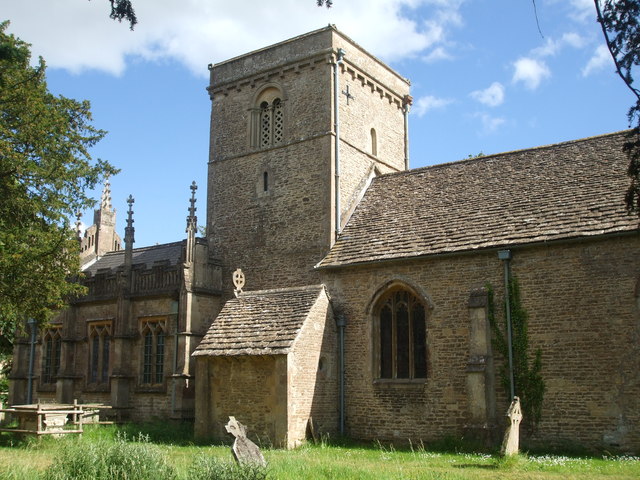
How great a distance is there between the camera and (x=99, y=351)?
2756 centimetres

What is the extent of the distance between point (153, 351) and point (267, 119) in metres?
9.44

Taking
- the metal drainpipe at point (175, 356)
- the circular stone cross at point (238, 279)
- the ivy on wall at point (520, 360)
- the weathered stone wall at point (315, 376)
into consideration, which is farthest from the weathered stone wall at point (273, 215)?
the ivy on wall at point (520, 360)

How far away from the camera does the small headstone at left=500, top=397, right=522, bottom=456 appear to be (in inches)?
603

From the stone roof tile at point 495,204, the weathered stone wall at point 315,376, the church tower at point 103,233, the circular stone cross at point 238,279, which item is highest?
the church tower at point 103,233

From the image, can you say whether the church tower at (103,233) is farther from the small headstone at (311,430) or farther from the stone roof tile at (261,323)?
the small headstone at (311,430)

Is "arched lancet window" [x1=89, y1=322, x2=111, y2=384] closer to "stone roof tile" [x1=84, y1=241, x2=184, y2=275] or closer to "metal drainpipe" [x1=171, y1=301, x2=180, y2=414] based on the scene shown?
"stone roof tile" [x1=84, y1=241, x2=184, y2=275]

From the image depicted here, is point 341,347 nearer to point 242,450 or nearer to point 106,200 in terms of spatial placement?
point 242,450

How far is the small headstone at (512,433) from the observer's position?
15328mm

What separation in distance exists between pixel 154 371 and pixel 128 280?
12.0 feet

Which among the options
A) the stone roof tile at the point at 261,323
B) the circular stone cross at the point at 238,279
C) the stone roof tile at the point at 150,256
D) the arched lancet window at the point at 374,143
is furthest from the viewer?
the stone roof tile at the point at 150,256

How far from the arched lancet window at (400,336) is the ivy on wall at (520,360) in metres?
2.32

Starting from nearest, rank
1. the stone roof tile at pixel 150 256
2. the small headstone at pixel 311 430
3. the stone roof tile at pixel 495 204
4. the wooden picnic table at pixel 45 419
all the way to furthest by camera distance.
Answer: the stone roof tile at pixel 495 204 → the small headstone at pixel 311 430 → the wooden picnic table at pixel 45 419 → the stone roof tile at pixel 150 256

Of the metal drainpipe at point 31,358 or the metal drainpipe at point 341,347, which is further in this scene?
the metal drainpipe at point 31,358

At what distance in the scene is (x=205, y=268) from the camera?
25047 millimetres
